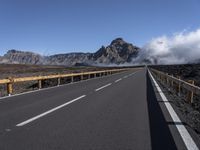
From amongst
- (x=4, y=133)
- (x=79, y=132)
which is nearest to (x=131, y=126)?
A: (x=79, y=132)

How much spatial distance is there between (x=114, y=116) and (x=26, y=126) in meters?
2.75

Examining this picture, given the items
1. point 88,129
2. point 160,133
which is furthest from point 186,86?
point 88,129

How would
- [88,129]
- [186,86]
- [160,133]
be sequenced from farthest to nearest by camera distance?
[186,86] < [88,129] < [160,133]

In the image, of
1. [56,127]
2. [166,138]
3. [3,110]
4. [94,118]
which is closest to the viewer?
[166,138]

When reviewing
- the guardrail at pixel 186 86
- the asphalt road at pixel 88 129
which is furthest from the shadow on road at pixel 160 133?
the guardrail at pixel 186 86

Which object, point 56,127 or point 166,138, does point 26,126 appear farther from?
point 166,138

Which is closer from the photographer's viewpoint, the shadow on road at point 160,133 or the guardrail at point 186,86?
the shadow on road at point 160,133

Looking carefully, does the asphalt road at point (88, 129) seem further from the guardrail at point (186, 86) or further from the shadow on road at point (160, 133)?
the guardrail at point (186, 86)

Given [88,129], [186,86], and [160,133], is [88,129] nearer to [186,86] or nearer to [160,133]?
[160,133]

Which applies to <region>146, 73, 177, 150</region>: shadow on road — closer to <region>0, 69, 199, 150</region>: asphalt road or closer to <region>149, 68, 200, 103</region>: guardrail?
<region>0, 69, 199, 150</region>: asphalt road

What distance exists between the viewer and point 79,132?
8195mm

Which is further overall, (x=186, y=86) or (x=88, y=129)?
(x=186, y=86)

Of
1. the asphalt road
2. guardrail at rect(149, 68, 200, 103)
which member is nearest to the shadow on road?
the asphalt road

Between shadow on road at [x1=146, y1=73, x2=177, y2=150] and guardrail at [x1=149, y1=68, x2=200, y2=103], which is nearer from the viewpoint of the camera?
shadow on road at [x1=146, y1=73, x2=177, y2=150]
